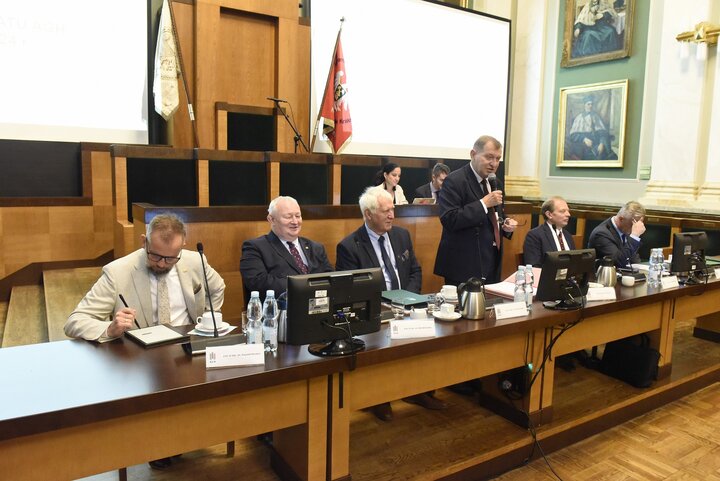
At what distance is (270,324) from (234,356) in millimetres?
205

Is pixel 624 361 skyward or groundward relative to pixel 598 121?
groundward

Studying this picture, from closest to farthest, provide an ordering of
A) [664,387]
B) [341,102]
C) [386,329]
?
1. [386,329]
2. [664,387]
3. [341,102]

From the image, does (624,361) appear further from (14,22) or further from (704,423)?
(14,22)

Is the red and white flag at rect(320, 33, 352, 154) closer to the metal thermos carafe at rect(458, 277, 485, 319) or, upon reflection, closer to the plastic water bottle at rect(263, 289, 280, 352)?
the metal thermos carafe at rect(458, 277, 485, 319)

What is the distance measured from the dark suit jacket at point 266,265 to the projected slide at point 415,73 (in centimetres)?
392

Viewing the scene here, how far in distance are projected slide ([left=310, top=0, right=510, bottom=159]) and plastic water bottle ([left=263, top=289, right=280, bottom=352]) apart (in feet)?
16.2

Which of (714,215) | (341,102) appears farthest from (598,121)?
(341,102)

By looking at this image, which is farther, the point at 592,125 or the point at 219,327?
the point at 592,125

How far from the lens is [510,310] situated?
2.30 m

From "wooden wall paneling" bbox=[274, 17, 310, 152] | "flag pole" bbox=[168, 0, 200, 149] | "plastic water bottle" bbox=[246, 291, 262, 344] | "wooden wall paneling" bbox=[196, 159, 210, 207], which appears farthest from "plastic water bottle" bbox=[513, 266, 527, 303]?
"flag pole" bbox=[168, 0, 200, 149]

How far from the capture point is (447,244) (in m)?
3.13

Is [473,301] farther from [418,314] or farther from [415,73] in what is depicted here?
[415,73]

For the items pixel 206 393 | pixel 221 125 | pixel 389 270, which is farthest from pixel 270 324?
pixel 221 125

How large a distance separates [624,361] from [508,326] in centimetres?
143
